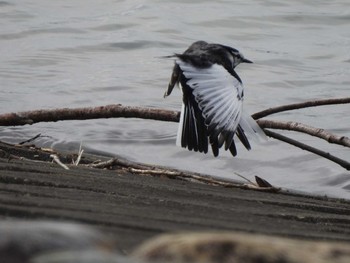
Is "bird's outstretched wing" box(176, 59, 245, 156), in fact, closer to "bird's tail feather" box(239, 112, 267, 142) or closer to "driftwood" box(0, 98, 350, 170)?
"bird's tail feather" box(239, 112, 267, 142)

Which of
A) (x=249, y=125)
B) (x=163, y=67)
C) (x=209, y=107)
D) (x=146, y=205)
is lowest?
(x=163, y=67)

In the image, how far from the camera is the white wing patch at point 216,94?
16.0ft

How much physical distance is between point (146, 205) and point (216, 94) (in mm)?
1597

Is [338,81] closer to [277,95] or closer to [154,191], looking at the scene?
[277,95]

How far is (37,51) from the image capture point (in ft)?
39.0

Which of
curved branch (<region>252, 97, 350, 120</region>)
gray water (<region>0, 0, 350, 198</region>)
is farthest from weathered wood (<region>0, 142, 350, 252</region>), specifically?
gray water (<region>0, 0, 350, 198</region>)

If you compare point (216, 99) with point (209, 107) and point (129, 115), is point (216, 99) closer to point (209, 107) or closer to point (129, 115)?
point (209, 107)

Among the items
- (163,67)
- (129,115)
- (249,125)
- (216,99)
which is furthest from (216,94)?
(163,67)

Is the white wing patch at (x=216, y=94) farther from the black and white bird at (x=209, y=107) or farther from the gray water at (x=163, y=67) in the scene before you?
the gray water at (x=163, y=67)

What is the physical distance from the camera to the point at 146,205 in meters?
3.52

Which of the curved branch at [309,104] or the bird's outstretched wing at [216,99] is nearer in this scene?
the bird's outstretched wing at [216,99]

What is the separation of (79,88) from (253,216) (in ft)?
21.5

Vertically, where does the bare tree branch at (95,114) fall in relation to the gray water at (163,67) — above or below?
above

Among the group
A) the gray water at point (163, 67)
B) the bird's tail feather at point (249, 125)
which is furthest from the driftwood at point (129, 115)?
the gray water at point (163, 67)
